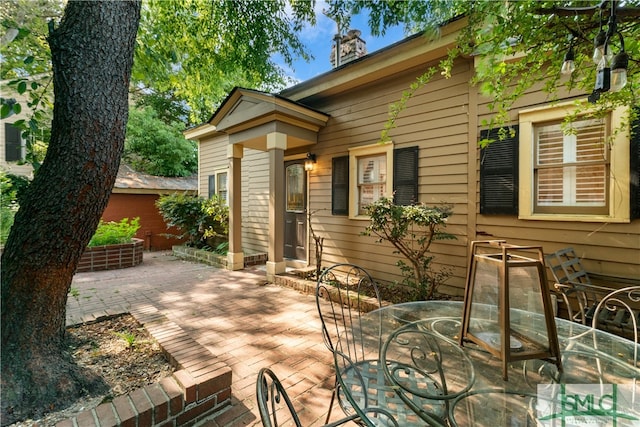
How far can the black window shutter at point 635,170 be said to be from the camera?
2654 millimetres

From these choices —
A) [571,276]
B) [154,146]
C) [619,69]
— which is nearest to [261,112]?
[619,69]

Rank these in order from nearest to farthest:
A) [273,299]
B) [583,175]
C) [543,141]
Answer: [583,175], [543,141], [273,299]

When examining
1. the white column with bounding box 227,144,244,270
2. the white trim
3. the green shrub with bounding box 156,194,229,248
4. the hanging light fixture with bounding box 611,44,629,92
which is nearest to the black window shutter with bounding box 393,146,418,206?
the white trim

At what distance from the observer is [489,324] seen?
1.67 meters

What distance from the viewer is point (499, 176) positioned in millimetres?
3445

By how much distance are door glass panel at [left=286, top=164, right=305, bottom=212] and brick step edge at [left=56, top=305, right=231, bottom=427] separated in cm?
419

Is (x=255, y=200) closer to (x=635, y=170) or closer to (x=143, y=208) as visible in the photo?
(x=143, y=208)

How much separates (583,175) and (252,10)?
498 cm

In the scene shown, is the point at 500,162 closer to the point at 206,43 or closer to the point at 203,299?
the point at 203,299

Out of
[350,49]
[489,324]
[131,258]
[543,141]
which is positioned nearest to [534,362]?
[489,324]

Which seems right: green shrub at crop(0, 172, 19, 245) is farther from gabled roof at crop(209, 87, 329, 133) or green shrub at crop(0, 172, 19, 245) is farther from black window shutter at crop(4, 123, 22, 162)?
black window shutter at crop(4, 123, 22, 162)

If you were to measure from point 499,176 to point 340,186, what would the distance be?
2.54 m

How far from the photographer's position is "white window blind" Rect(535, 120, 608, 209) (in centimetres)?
291

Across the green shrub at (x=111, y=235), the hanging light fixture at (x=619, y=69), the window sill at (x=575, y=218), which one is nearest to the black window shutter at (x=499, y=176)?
the window sill at (x=575, y=218)
